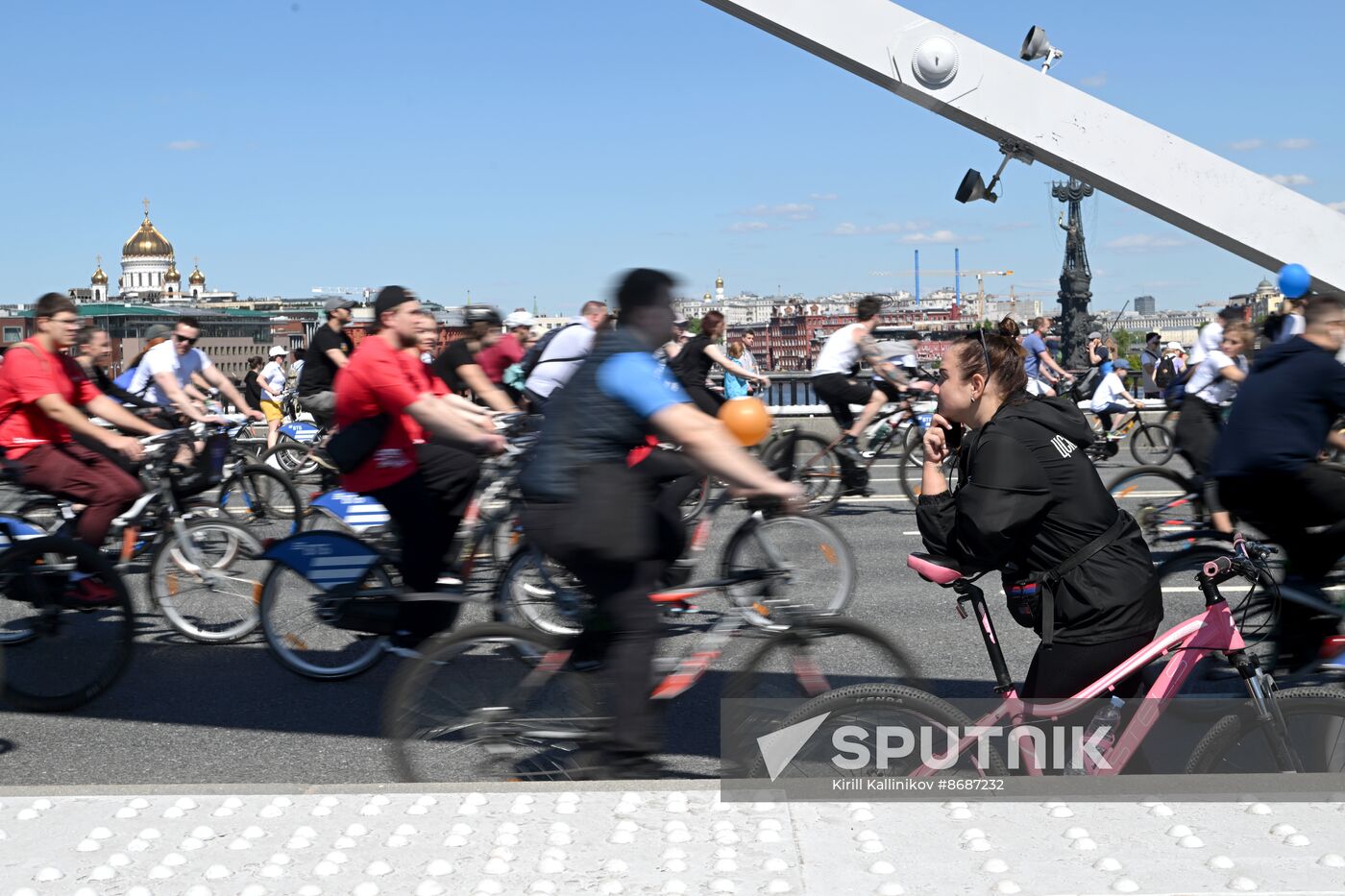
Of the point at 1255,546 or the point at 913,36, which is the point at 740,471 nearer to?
the point at 1255,546

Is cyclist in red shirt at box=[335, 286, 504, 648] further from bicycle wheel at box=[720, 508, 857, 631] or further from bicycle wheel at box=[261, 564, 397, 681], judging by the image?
bicycle wheel at box=[720, 508, 857, 631]

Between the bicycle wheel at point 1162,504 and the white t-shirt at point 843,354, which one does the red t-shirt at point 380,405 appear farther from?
the white t-shirt at point 843,354

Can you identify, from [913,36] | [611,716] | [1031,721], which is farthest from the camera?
[913,36]

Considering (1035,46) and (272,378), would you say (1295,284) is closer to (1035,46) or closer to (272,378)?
(1035,46)

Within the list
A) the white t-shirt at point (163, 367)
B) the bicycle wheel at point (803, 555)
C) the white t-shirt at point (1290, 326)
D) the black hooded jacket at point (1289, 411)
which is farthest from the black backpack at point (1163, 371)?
the black hooded jacket at point (1289, 411)

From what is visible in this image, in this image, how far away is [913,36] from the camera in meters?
10.2

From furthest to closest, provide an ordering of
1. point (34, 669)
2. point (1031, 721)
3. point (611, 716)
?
point (34, 669) → point (611, 716) → point (1031, 721)

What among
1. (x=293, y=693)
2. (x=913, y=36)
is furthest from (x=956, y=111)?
(x=293, y=693)

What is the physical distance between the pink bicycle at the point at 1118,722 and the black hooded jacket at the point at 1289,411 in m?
1.59

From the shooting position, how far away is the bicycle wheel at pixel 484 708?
411cm

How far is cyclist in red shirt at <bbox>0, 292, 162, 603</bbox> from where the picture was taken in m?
6.52

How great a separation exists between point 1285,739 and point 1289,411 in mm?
1892

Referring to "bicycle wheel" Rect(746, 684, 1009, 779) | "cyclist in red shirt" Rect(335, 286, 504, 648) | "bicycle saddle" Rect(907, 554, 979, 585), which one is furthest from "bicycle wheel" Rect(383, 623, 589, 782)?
"cyclist in red shirt" Rect(335, 286, 504, 648)

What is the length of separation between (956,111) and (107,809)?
8145 mm
